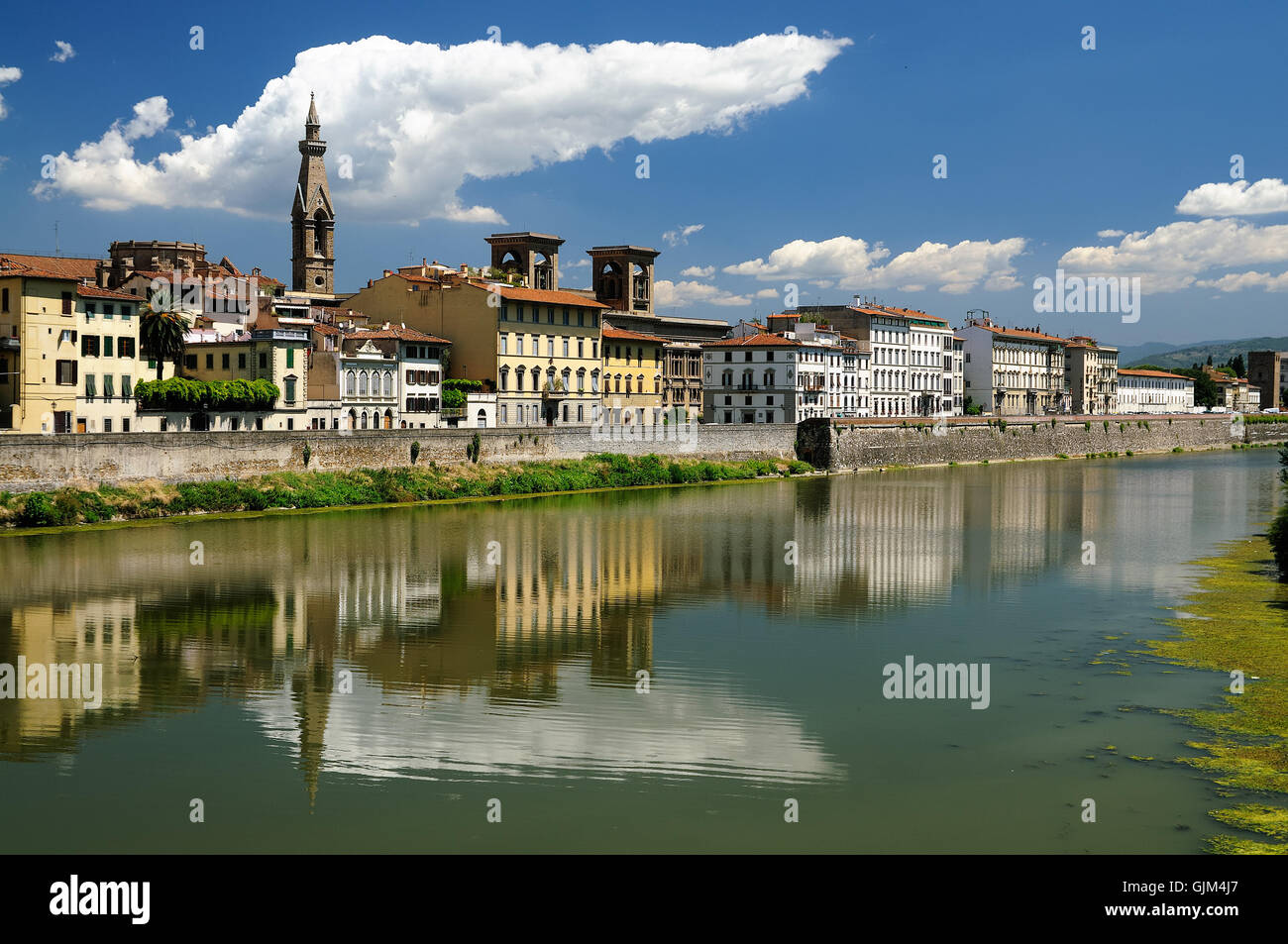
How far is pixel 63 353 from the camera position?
55.8 m

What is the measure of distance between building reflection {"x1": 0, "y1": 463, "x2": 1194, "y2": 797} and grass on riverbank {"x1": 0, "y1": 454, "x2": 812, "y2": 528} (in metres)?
2.29

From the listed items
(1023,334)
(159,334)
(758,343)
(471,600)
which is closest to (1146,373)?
(1023,334)

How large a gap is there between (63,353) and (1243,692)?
49288 millimetres

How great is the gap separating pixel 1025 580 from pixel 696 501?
29000 millimetres

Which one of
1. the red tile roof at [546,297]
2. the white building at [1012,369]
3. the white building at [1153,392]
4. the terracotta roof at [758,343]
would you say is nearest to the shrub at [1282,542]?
the red tile roof at [546,297]

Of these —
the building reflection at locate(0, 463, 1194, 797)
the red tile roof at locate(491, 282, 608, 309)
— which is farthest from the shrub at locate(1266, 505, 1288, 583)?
the red tile roof at locate(491, 282, 608, 309)

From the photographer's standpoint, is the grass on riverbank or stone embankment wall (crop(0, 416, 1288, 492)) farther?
stone embankment wall (crop(0, 416, 1288, 492))

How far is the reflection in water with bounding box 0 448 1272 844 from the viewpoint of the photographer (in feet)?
68.4

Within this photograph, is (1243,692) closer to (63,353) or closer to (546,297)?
(63,353)

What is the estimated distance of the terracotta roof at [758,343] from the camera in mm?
102250

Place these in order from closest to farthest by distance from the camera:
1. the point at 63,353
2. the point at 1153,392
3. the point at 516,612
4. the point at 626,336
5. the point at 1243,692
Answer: the point at 1243,692, the point at 516,612, the point at 63,353, the point at 626,336, the point at 1153,392

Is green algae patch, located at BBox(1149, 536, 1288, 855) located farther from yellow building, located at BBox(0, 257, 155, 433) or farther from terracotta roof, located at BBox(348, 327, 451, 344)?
terracotta roof, located at BBox(348, 327, 451, 344)

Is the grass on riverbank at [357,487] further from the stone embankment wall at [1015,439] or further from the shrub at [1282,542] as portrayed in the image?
the shrub at [1282,542]
